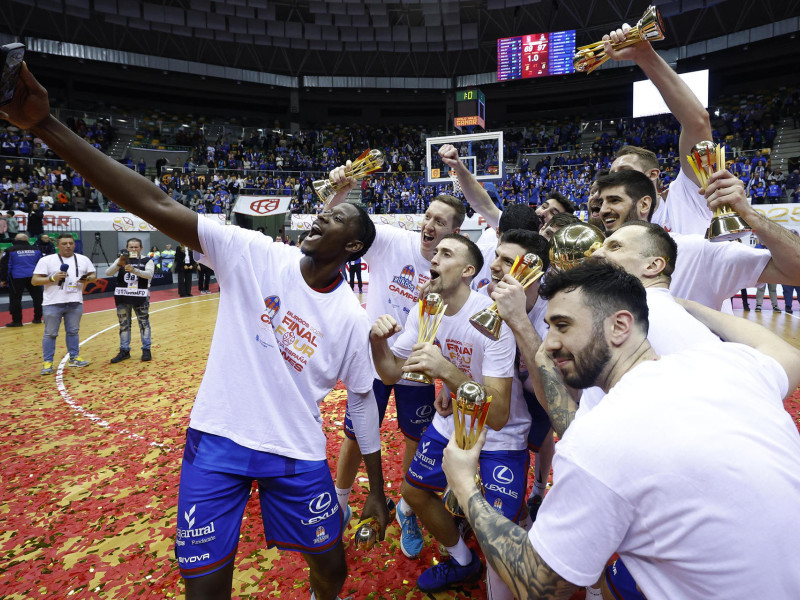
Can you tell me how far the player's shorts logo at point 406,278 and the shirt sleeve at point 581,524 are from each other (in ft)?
8.65

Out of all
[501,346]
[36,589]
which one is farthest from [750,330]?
[36,589]

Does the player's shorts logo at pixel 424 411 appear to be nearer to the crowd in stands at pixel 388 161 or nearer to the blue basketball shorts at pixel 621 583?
the blue basketball shorts at pixel 621 583

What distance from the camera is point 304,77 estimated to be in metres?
32.5

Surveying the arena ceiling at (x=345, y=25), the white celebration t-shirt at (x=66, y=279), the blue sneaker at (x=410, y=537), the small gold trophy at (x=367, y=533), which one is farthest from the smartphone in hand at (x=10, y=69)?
the arena ceiling at (x=345, y=25)

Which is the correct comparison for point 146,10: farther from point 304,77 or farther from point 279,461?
point 279,461

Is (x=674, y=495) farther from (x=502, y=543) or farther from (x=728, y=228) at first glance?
(x=728, y=228)

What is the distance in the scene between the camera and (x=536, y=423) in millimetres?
3250

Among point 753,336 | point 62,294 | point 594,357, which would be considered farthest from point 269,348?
point 62,294

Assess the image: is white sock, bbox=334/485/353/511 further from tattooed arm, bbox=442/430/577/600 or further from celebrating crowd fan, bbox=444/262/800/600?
celebrating crowd fan, bbox=444/262/800/600

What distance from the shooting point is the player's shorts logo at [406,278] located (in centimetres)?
Answer: 371

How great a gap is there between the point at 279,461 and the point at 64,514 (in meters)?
2.55

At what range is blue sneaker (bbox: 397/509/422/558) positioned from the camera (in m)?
3.02

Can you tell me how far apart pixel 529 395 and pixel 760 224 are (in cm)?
158

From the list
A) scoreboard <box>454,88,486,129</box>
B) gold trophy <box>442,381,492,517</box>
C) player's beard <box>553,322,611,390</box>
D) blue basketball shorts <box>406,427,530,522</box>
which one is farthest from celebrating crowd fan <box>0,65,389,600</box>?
scoreboard <box>454,88,486,129</box>
